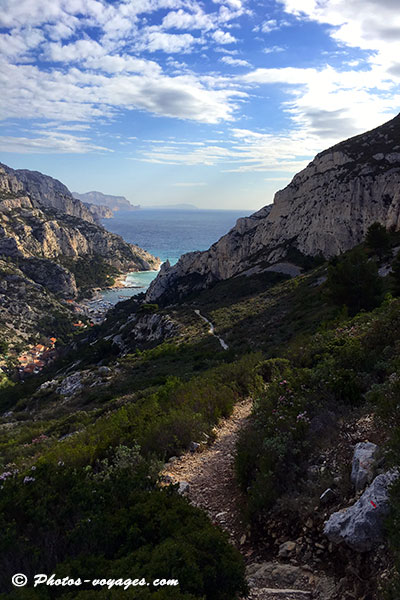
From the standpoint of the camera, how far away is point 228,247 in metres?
86.2

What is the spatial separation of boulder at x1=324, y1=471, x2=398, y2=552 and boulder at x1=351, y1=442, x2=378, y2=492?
1.40 feet

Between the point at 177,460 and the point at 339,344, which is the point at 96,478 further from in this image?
the point at 339,344

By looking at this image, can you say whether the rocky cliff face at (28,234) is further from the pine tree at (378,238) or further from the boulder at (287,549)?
the boulder at (287,549)

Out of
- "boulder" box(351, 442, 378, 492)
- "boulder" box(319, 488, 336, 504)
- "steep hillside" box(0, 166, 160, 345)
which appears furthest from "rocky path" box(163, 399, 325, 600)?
"steep hillside" box(0, 166, 160, 345)

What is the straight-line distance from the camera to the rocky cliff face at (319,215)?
57531mm

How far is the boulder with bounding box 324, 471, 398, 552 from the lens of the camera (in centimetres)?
377

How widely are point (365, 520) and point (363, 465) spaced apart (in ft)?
3.55

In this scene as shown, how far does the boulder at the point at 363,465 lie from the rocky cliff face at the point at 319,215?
53369 millimetres

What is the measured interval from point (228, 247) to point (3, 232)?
109 m

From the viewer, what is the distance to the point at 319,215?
64.8 m

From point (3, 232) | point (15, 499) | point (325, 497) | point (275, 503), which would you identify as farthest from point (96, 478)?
point (3, 232)

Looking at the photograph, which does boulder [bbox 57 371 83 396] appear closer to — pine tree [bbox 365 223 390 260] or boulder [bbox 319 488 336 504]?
boulder [bbox 319 488 336 504]

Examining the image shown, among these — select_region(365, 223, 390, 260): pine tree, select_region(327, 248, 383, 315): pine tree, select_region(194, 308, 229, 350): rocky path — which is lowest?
select_region(194, 308, 229, 350): rocky path

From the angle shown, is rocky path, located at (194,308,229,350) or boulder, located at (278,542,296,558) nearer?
boulder, located at (278,542,296,558)
